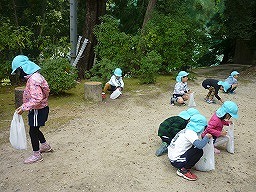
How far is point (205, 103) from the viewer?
7727mm

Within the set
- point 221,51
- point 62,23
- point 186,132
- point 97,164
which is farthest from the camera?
point 221,51

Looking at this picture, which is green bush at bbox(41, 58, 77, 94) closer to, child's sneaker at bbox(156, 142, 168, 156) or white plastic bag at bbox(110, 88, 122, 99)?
white plastic bag at bbox(110, 88, 122, 99)

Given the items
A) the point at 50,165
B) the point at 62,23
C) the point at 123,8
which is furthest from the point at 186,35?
the point at 50,165

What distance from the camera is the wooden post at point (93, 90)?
24.4ft

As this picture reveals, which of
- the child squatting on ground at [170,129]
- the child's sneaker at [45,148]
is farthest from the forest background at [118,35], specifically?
the child squatting on ground at [170,129]

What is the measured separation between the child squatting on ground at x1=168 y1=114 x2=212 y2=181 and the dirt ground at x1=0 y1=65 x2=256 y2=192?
0.15 m

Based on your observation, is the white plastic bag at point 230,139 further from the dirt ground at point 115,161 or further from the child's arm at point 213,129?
the child's arm at point 213,129

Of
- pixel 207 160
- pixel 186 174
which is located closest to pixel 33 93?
pixel 186 174

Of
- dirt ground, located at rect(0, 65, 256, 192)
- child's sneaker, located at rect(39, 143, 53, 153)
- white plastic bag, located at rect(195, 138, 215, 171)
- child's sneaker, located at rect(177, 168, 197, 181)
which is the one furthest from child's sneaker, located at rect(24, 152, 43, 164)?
white plastic bag, located at rect(195, 138, 215, 171)

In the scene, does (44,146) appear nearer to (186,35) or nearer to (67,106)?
(67,106)

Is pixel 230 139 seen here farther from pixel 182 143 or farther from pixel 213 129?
pixel 182 143

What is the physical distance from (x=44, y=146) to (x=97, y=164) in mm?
941

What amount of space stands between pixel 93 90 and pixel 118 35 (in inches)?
118

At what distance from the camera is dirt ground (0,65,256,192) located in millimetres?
3824
